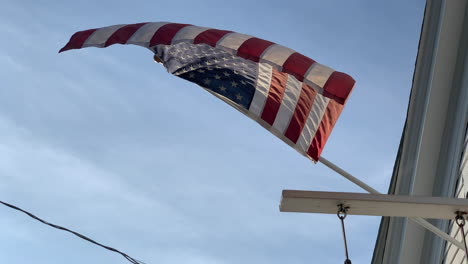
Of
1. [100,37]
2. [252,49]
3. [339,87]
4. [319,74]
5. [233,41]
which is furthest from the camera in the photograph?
[100,37]

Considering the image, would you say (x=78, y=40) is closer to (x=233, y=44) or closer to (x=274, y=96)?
(x=233, y=44)

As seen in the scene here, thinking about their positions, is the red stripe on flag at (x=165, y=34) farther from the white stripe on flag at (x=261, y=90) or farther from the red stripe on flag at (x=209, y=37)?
the white stripe on flag at (x=261, y=90)

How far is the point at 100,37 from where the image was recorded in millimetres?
7242

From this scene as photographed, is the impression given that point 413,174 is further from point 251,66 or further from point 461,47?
point 251,66

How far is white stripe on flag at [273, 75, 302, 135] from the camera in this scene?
649 cm

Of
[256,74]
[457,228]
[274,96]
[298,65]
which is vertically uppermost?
[256,74]

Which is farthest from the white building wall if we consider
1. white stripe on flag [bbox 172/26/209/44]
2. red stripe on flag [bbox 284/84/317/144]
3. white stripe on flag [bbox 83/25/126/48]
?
white stripe on flag [bbox 83/25/126/48]

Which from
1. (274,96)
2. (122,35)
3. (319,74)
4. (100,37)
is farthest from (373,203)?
(100,37)

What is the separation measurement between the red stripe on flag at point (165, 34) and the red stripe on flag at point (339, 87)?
5.26 feet

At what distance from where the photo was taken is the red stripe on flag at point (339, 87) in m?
6.09

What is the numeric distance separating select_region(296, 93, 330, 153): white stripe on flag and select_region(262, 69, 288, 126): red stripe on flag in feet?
1.00

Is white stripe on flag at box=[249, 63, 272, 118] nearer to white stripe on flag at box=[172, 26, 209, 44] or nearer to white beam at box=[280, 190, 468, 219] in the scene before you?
white stripe on flag at box=[172, 26, 209, 44]

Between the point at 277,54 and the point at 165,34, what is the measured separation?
1103mm

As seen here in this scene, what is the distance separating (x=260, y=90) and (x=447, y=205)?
2.97 m
